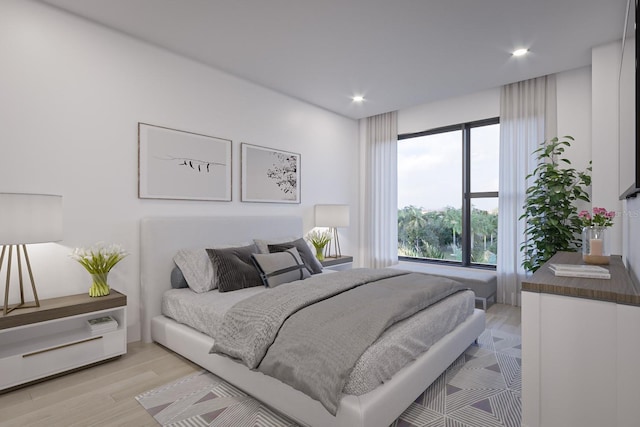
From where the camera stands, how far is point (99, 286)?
2.62 m

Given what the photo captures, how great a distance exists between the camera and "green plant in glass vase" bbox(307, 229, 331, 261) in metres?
4.72

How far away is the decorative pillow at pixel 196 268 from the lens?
9.68 feet

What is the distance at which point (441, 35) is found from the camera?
116 inches

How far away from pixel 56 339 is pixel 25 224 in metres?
0.88

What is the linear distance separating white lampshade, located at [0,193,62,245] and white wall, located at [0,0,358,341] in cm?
35

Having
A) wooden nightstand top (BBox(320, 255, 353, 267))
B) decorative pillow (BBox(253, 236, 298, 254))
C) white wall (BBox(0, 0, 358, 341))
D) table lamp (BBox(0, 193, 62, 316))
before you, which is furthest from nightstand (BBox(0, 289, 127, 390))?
wooden nightstand top (BBox(320, 255, 353, 267))

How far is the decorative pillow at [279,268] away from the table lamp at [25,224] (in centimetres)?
152

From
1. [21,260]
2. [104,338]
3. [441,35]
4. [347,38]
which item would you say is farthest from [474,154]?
[21,260]

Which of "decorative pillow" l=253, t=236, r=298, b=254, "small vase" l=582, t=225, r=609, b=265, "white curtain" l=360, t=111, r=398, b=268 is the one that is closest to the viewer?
"small vase" l=582, t=225, r=609, b=265

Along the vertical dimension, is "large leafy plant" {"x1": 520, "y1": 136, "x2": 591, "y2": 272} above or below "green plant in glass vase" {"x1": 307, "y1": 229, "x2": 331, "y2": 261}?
above

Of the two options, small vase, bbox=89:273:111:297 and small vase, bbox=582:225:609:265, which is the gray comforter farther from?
small vase, bbox=89:273:111:297

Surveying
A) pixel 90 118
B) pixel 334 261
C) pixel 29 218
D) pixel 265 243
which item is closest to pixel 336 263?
pixel 334 261

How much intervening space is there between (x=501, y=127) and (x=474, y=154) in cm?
52

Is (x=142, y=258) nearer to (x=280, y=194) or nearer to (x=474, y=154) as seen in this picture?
(x=280, y=194)
